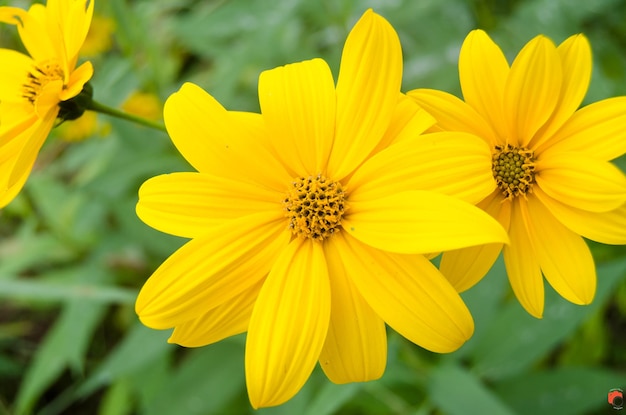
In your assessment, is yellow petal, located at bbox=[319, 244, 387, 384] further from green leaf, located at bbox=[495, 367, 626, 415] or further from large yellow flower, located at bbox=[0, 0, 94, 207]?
green leaf, located at bbox=[495, 367, 626, 415]

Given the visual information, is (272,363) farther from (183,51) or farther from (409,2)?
(183,51)

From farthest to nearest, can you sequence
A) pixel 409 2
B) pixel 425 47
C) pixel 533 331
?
pixel 425 47, pixel 409 2, pixel 533 331

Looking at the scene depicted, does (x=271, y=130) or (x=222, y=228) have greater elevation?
(x=271, y=130)

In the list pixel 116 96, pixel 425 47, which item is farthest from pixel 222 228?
pixel 425 47

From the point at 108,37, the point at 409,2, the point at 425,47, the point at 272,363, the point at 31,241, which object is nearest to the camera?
the point at 272,363

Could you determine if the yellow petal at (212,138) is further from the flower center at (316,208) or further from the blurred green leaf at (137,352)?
the blurred green leaf at (137,352)

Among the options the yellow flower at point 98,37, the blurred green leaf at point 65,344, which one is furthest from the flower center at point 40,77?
the yellow flower at point 98,37
